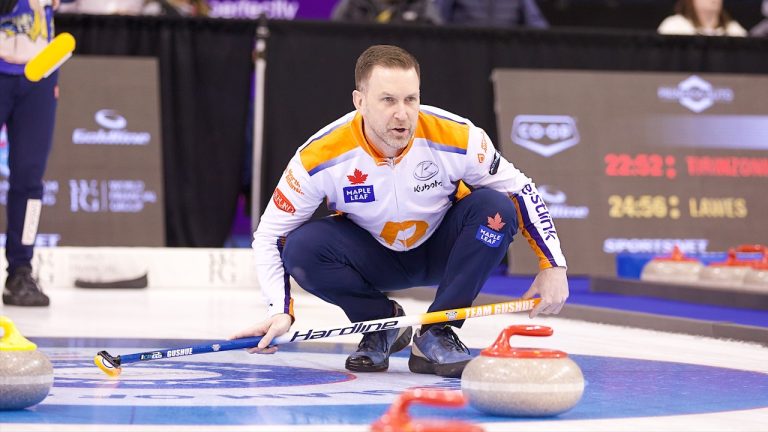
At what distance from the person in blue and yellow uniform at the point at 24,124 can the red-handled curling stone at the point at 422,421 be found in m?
3.77

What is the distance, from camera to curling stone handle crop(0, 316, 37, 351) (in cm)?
259

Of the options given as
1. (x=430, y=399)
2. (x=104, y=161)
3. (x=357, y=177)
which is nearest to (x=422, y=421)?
(x=430, y=399)

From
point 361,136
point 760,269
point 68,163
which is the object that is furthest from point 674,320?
Result: point 68,163

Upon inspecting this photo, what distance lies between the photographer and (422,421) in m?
1.78

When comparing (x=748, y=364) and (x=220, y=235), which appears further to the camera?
(x=220, y=235)

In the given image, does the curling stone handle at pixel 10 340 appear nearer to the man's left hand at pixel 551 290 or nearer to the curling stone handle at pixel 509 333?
the curling stone handle at pixel 509 333

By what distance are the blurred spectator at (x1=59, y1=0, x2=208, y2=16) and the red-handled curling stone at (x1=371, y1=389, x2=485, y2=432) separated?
6121mm

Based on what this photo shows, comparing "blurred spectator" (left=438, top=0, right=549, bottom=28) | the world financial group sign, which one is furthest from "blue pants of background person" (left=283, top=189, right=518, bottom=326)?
"blurred spectator" (left=438, top=0, right=549, bottom=28)

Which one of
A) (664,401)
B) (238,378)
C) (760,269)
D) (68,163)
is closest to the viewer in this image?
(664,401)

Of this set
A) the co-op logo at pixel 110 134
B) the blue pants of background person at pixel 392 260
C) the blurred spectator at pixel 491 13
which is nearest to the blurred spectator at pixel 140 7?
the co-op logo at pixel 110 134

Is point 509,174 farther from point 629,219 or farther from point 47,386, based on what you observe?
point 629,219

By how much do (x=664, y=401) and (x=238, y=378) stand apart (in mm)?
1090

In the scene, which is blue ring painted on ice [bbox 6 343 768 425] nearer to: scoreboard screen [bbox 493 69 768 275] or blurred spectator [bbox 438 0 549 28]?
scoreboard screen [bbox 493 69 768 275]

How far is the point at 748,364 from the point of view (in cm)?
360
